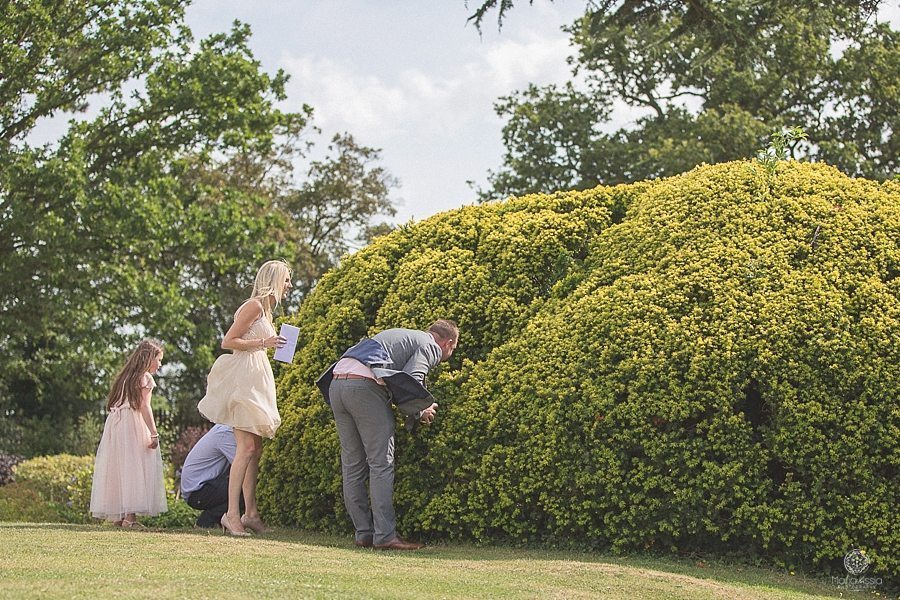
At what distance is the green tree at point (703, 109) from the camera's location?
86.5ft

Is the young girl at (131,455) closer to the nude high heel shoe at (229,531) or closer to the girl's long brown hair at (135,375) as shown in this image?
the girl's long brown hair at (135,375)

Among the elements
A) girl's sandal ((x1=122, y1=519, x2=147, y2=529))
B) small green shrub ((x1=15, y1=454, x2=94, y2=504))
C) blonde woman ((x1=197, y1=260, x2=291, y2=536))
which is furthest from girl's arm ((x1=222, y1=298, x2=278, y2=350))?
small green shrub ((x1=15, y1=454, x2=94, y2=504))

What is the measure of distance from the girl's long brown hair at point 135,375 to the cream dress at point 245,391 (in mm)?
995

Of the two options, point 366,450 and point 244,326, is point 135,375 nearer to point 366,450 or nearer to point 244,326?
point 244,326

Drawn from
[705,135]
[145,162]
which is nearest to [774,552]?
[145,162]

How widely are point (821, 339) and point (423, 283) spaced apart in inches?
131

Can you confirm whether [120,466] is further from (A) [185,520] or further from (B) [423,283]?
(B) [423,283]

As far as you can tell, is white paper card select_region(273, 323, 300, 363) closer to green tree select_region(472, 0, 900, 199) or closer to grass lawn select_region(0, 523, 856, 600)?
grass lawn select_region(0, 523, 856, 600)

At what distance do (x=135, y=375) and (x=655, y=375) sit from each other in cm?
468

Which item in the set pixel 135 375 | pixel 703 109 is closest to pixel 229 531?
pixel 135 375

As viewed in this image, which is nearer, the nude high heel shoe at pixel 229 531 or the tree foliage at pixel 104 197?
the nude high heel shoe at pixel 229 531

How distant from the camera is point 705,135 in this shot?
26484mm

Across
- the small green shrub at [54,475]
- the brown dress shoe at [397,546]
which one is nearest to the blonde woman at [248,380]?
the brown dress shoe at [397,546]

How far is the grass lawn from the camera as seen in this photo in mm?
5418
